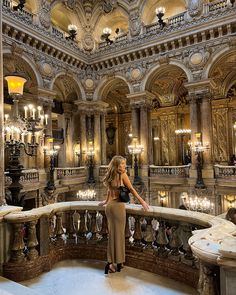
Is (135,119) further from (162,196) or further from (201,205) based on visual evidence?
(201,205)

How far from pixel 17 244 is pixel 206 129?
1297cm

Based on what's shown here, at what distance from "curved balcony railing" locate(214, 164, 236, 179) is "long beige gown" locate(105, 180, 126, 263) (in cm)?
1141

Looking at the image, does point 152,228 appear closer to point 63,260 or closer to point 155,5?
point 63,260

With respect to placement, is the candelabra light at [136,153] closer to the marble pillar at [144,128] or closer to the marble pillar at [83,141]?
the marble pillar at [144,128]

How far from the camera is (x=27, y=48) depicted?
553 inches

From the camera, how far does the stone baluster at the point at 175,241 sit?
3488 mm

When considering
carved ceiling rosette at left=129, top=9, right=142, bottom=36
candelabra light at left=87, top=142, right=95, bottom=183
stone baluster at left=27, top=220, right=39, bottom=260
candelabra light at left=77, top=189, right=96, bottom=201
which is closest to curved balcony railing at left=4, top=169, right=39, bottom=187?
candelabra light at left=77, top=189, right=96, bottom=201

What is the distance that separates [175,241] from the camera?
138 inches

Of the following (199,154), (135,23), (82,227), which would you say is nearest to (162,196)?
(199,154)

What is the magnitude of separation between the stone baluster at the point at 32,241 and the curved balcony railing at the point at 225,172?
11976mm

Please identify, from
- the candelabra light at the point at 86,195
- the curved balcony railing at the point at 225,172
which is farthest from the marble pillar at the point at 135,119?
the curved balcony railing at the point at 225,172

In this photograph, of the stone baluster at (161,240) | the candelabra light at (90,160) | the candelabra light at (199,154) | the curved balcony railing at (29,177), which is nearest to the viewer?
the stone baluster at (161,240)

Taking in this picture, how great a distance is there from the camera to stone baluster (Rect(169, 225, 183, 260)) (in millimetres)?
3488

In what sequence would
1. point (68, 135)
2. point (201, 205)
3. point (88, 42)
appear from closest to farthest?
1. point (201, 205)
2. point (88, 42)
3. point (68, 135)
